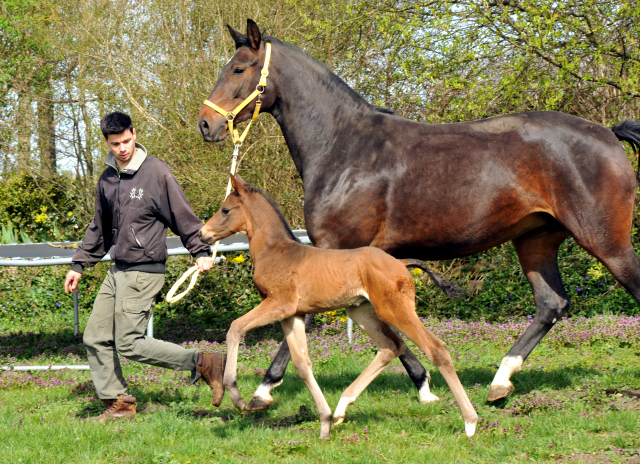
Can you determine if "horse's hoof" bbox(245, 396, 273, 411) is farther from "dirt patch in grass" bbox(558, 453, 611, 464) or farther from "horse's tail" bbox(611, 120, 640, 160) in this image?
"horse's tail" bbox(611, 120, 640, 160)

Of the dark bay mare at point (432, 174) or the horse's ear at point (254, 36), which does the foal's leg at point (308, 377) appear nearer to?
the dark bay mare at point (432, 174)

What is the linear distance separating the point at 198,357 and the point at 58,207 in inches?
315

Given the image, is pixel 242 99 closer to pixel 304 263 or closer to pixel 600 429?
pixel 304 263

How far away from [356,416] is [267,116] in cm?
558

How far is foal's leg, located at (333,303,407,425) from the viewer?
4.41m

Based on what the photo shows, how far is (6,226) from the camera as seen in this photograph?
11.5 meters

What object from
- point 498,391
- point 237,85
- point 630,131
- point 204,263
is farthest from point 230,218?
point 630,131

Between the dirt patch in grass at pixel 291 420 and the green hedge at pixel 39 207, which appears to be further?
the green hedge at pixel 39 207

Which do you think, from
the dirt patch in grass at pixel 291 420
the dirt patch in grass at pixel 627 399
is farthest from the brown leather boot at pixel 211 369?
the dirt patch in grass at pixel 627 399

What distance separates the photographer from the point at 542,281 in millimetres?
5316

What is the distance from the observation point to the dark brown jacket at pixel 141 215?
4750 mm

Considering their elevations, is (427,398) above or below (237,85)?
below

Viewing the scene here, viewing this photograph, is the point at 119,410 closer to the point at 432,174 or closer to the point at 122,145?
the point at 122,145

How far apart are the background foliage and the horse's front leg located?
Result: 4.59 m
